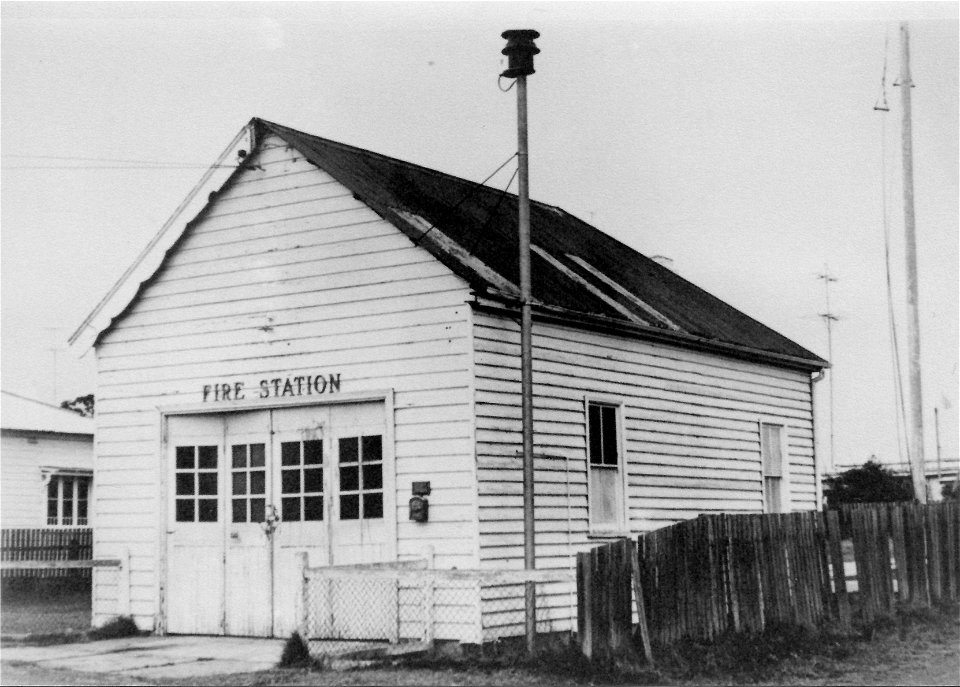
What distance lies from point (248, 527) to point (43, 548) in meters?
10.6

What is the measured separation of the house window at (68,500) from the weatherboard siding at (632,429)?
16837 millimetres

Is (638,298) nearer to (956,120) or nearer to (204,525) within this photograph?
(956,120)

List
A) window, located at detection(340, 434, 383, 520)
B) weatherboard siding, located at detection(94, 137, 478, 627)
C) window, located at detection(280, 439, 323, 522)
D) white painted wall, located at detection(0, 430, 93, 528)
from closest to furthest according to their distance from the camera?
weatherboard siding, located at detection(94, 137, 478, 627) → window, located at detection(340, 434, 383, 520) → window, located at detection(280, 439, 323, 522) → white painted wall, located at detection(0, 430, 93, 528)

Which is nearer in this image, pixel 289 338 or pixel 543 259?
pixel 289 338

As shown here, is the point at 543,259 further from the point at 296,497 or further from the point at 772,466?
the point at 772,466

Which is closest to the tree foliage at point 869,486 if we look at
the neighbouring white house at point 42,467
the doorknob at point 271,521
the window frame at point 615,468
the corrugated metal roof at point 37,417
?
the neighbouring white house at point 42,467

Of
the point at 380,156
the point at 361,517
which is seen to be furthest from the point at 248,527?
the point at 380,156

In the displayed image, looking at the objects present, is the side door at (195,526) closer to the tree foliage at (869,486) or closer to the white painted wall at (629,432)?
the white painted wall at (629,432)

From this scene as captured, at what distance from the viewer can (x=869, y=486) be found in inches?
1491

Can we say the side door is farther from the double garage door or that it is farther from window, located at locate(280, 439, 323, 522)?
window, located at locate(280, 439, 323, 522)

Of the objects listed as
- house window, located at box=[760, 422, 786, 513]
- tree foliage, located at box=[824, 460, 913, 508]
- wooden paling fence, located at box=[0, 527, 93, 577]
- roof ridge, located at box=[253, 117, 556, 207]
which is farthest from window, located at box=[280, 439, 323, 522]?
tree foliage, located at box=[824, 460, 913, 508]

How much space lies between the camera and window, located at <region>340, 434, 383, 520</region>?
14156 mm

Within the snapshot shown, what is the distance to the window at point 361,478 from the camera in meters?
14.2

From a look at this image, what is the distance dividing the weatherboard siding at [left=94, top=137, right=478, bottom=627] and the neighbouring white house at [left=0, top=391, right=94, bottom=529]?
12122 millimetres
